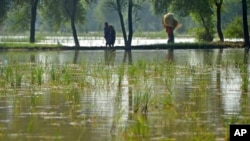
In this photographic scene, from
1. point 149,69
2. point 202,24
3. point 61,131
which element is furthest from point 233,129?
point 202,24

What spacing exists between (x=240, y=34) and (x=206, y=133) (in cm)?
4492

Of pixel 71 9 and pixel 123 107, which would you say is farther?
pixel 71 9

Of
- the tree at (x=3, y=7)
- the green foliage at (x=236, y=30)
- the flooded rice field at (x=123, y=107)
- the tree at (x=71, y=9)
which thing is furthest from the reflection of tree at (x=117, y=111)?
the green foliage at (x=236, y=30)

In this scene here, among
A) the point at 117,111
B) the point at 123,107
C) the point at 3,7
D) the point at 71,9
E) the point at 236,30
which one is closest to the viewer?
the point at 117,111

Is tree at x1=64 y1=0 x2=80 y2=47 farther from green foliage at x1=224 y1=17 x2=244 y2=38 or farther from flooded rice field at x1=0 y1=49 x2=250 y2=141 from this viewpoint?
flooded rice field at x1=0 y1=49 x2=250 y2=141

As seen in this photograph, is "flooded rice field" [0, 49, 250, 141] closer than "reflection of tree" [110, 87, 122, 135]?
Yes

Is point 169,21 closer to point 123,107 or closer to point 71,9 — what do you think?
point 71,9

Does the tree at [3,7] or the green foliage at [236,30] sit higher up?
the tree at [3,7]

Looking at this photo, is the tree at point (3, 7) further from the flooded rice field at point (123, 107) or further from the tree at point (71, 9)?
the flooded rice field at point (123, 107)

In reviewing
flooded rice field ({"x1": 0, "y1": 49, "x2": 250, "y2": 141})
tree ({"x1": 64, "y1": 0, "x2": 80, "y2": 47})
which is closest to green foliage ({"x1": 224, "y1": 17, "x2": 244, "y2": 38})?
tree ({"x1": 64, "y1": 0, "x2": 80, "y2": 47})

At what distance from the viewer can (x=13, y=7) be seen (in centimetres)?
5625

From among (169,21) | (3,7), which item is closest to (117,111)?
(3,7)

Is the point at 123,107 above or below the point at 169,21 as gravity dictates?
below

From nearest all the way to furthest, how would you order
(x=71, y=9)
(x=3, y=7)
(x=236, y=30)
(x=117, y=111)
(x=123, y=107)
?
(x=117, y=111), (x=123, y=107), (x=3, y=7), (x=71, y=9), (x=236, y=30)
